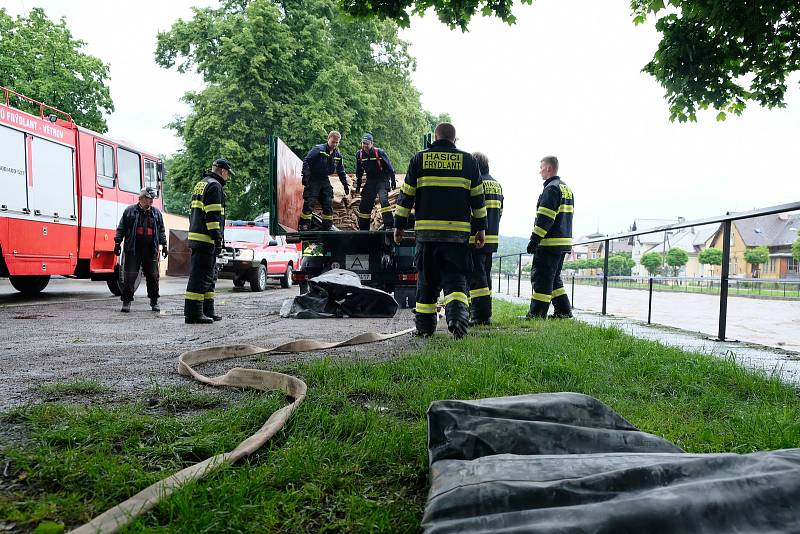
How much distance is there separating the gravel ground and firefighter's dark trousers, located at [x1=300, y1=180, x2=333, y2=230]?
1.78 meters

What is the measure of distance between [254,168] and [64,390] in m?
19.1

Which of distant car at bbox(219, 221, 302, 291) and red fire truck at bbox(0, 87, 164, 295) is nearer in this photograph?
red fire truck at bbox(0, 87, 164, 295)

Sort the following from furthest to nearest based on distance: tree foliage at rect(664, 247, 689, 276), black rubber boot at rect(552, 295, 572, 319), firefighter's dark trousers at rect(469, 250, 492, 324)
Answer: black rubber boot at rect(552, 295, 572, 319), tree foliage at rect(664, 247, 689, 276), firefighter's dark trousers at rect(469, 250, 492, 324)

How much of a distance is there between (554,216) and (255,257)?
33.3ft

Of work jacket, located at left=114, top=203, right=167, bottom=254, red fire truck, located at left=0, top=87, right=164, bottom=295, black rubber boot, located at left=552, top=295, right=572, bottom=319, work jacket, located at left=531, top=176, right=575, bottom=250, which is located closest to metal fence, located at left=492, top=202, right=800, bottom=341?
work jacket, located at left=531, top=176, right=575, bottom=250

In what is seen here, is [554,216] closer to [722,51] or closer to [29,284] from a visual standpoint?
[722,51]

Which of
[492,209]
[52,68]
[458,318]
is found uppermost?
[52,68]

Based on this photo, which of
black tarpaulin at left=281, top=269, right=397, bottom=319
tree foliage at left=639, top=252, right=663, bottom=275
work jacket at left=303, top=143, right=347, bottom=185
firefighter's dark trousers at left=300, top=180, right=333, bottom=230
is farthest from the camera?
firefighter's dark trousers at left=300, top=180, right=333, bottom=230

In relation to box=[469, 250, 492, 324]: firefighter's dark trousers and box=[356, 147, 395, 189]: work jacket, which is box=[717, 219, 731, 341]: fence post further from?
box=[356, 147, 395, 189]: work jacket

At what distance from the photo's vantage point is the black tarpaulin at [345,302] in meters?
8.38

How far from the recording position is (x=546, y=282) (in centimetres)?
768

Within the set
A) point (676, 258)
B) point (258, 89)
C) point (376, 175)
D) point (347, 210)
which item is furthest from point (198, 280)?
point (258, 89)

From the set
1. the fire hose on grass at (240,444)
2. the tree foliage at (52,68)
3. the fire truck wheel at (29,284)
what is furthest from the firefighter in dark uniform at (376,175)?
the tree foliage at (52,68)

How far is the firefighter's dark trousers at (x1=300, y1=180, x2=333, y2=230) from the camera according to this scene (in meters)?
10.1
